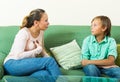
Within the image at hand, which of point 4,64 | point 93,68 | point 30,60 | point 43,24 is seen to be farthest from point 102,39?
point 4,64

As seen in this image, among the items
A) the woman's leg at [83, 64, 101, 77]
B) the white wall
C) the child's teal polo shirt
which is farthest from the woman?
the white wall

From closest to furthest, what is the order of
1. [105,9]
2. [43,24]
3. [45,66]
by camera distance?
[45,66] → [43,24] → [105,9]

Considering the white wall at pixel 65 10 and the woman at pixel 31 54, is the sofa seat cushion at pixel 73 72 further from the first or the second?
the white wall at pixel 65 10

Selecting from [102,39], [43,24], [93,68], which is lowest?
[93,68]

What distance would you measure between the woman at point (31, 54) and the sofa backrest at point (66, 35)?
228 millimetres

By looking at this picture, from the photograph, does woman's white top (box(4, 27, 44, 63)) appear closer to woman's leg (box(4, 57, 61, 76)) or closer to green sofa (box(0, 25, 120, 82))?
woman's leg (box(4, 57, 61, 76))

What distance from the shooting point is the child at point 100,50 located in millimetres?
2586

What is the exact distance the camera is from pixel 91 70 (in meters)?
2.49

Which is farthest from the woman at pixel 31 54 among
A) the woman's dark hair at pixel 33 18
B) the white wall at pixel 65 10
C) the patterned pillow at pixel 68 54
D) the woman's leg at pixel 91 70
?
the white wall at pixel 65 10

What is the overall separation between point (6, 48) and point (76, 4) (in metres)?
1.01

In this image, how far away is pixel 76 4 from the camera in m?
3.24

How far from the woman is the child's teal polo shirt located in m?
0.41

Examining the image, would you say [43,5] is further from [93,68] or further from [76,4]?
[93,68]

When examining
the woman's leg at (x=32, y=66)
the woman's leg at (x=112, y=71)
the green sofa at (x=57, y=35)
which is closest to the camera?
the woman's leg at (x=32, y=66)
